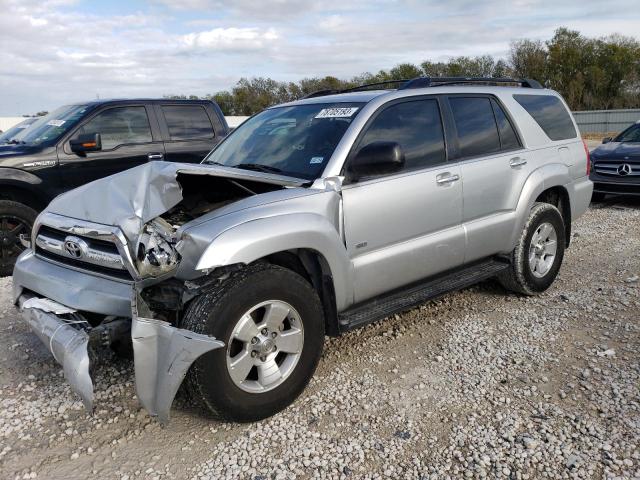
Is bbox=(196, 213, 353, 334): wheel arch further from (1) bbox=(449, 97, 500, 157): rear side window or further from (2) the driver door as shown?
(2) the driver door

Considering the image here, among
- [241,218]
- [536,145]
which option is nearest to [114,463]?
[241,218]

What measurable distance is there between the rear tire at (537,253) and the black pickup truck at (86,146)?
12.6ft

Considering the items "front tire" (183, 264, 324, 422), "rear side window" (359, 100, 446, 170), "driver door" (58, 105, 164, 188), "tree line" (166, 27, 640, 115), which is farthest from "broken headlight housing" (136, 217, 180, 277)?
"tree line" (166, 27, 640, 115)

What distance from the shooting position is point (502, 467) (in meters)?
2.62

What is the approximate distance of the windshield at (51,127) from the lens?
6441 millimetres

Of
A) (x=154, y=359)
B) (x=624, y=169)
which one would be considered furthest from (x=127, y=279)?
(x=624, y=169)

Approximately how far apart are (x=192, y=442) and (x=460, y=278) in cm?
233

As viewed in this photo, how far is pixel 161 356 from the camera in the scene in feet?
8.65

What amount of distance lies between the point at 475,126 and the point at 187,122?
4369mm

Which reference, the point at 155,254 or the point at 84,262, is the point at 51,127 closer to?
the point at 84,262

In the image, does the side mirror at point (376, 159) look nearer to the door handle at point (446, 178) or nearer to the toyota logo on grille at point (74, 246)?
the door handle at point (446, 178)

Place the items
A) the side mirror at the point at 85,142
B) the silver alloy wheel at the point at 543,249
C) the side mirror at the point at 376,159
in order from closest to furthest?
1. the side mirror at the point at 376,159
2. the silver alloy wheel at the point at 543,249
3. the side mirror at the point at 85,142

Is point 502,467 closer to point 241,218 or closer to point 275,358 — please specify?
point 275,358

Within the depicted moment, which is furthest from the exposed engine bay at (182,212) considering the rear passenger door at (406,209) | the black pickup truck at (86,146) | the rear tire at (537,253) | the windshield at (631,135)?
the windshield at (631,135)
